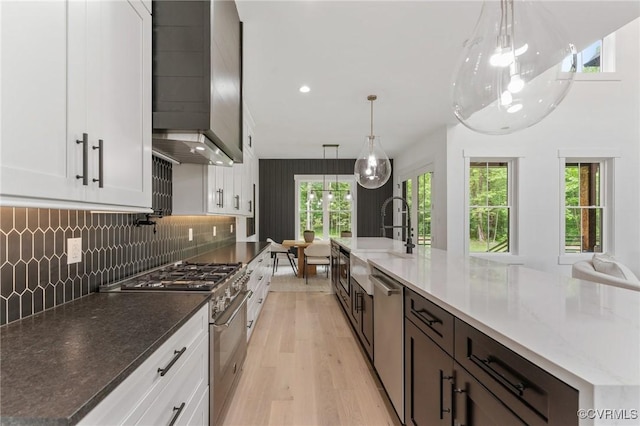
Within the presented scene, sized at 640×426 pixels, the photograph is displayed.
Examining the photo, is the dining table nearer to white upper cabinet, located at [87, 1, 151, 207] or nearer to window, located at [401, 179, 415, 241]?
window, located at [401, 179, 415, 241]

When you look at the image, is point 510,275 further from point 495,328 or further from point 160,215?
point 160,215

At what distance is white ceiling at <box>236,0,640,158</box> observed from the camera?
217cm

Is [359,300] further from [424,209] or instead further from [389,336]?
[424,209]

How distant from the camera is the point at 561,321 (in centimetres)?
96

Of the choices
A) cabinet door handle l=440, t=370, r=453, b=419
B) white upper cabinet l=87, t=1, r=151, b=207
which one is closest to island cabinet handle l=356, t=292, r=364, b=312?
cabinet door handle l=440, t=370, r=453, b=419

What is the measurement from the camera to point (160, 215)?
223 centimetres

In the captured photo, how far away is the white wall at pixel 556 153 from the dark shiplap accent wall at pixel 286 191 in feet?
9.45

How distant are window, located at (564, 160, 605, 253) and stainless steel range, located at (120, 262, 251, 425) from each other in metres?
5.19

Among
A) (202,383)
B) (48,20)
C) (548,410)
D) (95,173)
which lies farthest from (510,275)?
(48,20)

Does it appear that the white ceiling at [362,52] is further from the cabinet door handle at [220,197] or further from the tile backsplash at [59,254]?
the tile backsplash at [59,254]

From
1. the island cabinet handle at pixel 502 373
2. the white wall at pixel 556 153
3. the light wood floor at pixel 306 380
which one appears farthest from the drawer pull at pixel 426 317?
the white wall at pixel 556 153

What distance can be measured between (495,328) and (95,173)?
1.39m

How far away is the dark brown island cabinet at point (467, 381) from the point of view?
2.49 ft

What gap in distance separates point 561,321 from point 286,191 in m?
7.01
